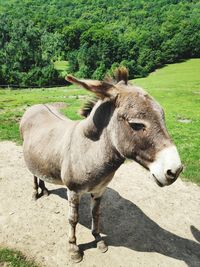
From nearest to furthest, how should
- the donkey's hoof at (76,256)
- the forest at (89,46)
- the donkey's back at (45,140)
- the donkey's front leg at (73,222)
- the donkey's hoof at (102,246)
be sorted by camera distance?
1. the donkey's front leg at (73,222)
2. the donkey's back at (45,140)
3. the donkey's hoof at (76,256)
4. the donkey's hoof at (102,246)
5. the forest at (89,46)

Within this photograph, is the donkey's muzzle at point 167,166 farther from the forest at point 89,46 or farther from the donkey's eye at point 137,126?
the forest at point 89,46

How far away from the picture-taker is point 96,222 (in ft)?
22.3

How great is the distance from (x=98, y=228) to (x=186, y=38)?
10373 cm

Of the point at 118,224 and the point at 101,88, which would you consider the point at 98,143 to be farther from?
the point at 118,224

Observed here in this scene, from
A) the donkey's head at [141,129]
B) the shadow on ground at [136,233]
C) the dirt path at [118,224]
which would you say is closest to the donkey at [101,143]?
the donkey's head at [141,129]

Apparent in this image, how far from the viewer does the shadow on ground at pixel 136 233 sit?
269 inches

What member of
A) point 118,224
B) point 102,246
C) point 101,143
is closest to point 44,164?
point 101,143

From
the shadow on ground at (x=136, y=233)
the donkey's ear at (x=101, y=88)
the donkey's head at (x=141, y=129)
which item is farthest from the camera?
the shadow on ground at (x=136, y=233)

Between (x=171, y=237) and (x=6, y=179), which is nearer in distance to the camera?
(x=171, y=237)

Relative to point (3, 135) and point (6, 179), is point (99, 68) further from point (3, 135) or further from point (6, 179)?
point (6, 179)

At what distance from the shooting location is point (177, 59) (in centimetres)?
→ 9512

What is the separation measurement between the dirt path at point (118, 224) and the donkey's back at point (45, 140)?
5.21ft

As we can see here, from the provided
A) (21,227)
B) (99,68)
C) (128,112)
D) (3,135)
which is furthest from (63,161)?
(99,68)

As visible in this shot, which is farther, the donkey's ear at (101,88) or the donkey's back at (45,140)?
the donkey's back at (45,140)
